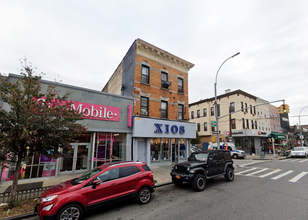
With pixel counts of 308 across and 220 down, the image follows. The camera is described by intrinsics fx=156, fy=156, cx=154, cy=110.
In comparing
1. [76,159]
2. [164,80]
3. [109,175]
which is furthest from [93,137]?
[164,80]

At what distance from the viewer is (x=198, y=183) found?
7.44 metres

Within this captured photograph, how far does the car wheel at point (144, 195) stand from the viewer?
5.95 metres

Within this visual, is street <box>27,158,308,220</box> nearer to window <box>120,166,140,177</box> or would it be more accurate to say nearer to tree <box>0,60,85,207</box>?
window <box>120,166,140,177</box>

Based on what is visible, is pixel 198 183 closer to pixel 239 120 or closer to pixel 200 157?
pixel 200 157

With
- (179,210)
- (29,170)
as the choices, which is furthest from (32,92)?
(179,210)

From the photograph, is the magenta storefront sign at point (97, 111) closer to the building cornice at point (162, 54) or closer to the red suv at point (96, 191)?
the red suv at point (96, 191)

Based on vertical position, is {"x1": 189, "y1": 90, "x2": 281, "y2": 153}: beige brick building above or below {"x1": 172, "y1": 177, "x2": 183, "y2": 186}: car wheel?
above

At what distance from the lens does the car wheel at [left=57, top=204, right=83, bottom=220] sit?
449cm

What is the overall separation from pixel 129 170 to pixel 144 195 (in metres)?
1.14

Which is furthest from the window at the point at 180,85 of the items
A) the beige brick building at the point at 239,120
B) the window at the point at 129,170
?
the beige brick building at the point at 239,120

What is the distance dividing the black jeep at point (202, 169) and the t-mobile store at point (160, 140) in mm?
4850

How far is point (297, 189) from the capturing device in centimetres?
738

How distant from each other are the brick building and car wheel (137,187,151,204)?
6.50m

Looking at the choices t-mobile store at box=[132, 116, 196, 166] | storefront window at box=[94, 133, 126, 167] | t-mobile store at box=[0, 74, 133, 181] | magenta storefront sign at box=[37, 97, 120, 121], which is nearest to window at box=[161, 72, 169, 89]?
t-mobile store at box=[132, 116, 196, 166]
